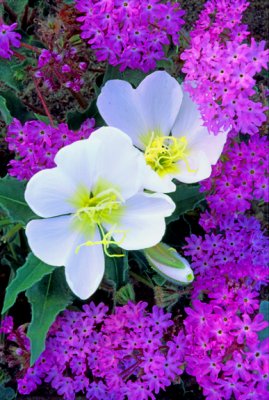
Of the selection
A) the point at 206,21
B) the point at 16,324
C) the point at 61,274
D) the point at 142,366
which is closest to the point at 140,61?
the point at 206,21

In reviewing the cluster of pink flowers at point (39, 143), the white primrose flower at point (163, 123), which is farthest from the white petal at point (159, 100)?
the cluster of pink flowers at point (39, 143)

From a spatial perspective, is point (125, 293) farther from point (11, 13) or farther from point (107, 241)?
point (11, 13)

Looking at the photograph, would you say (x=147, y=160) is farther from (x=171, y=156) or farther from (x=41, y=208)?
(x=41, y=208)

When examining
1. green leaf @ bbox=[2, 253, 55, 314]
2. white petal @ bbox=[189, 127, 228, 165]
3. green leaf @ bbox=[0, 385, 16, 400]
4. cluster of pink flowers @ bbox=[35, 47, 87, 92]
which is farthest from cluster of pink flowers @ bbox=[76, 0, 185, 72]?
green leaf @ bbox=[0, 385, 16, 400]

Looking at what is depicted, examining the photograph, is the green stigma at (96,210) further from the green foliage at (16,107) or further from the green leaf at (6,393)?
the green leaf at (6,393)

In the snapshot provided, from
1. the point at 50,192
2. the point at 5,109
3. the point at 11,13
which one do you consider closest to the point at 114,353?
the point at 50,192

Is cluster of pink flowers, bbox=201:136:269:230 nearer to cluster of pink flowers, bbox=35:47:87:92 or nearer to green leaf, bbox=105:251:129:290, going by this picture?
green leaf, bbox=105:251:129:290
